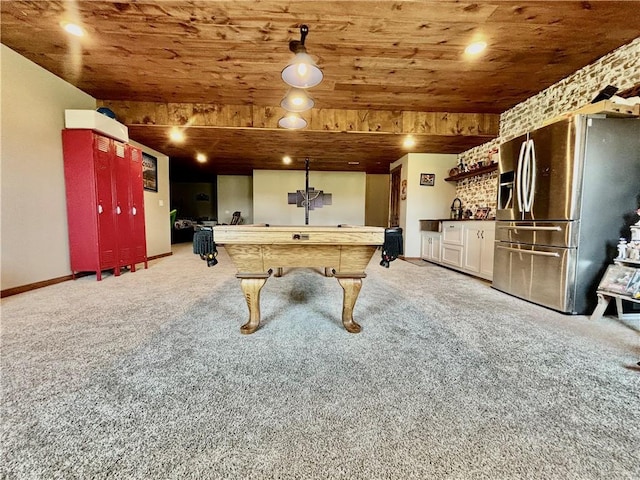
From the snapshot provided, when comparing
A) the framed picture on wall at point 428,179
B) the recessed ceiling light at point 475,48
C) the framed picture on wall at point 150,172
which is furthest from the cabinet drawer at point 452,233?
the framed picture on wall at point 150,172

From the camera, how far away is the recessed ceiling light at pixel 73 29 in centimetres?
244

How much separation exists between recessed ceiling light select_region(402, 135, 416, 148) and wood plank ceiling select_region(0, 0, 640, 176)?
0.12 meters

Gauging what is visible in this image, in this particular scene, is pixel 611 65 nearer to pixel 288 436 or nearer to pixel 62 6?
pixel 288 436

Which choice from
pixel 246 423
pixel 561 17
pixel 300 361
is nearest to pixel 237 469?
pixel 246 423

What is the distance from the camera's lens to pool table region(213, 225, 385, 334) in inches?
69.2

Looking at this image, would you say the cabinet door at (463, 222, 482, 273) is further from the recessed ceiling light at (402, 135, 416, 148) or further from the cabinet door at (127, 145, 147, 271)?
the cabinet door at (127, 145, 147, 271)

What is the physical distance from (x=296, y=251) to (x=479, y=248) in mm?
3165

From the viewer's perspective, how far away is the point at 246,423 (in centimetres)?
104

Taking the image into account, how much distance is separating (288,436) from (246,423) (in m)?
0.18

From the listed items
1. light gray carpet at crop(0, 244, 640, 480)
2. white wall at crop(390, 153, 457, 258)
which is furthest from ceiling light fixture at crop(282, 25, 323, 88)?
white wall at crop(390, 153, 457, 258)

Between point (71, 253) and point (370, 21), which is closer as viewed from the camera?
point (370, 21)

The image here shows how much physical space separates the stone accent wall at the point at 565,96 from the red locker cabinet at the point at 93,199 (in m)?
5.84

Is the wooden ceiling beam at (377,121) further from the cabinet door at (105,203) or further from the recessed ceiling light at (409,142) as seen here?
the cabinet door at (105,203)

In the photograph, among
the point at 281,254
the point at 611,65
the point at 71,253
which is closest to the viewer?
the point at 281,254
